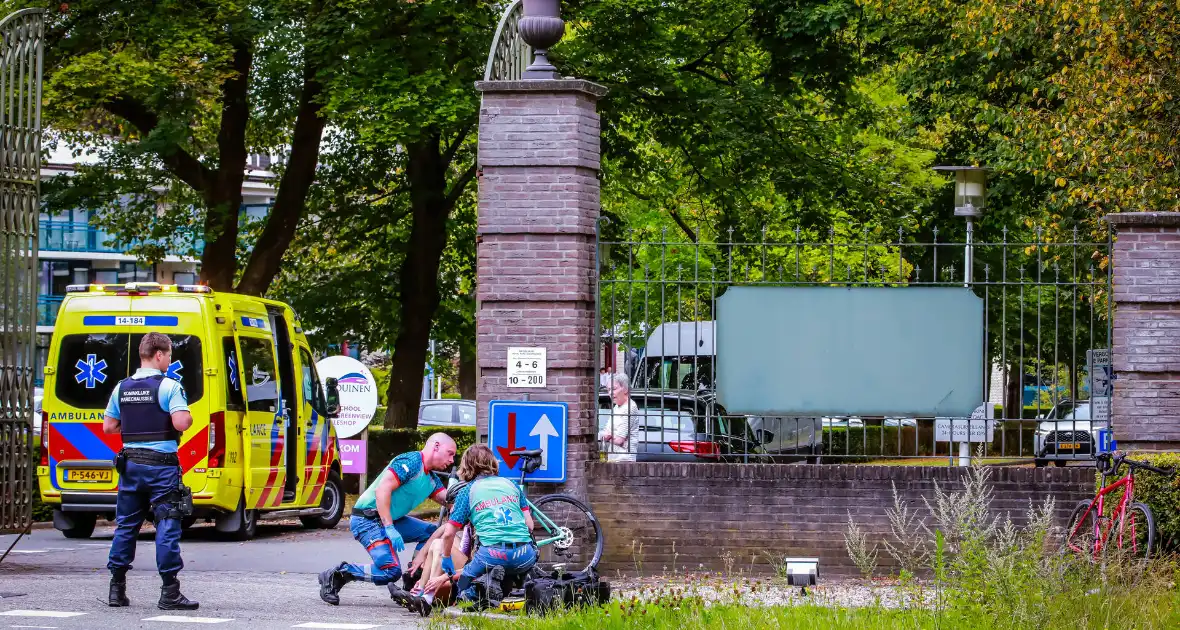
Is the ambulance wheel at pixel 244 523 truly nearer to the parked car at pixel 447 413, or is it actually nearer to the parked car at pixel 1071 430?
the parked car at pixel 1071 430

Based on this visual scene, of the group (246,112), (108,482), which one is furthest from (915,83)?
(108,482)

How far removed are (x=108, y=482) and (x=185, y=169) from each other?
320 inches

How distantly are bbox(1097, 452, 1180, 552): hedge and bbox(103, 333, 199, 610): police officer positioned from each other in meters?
6.48

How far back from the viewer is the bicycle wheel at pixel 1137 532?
36.4 feet

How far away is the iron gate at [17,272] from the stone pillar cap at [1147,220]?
7970 millimetres

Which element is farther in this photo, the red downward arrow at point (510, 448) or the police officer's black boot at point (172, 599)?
the red downward arrow at point (510, 448)

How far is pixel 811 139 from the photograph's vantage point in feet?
80.2

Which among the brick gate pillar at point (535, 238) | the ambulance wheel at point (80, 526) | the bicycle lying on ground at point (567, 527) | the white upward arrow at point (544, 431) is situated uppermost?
the brick gate pillar at point (535, 238)

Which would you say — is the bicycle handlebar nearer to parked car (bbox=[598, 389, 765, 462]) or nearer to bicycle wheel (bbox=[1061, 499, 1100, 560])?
→ bicycle wheel (bbox=[1061, 499, 1100, 560])

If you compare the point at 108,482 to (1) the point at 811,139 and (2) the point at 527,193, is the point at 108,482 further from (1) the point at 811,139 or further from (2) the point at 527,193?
(1) the point at 811,139

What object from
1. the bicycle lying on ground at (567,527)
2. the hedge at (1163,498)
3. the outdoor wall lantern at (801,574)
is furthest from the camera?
the bicycle lying on ground at (567,527)

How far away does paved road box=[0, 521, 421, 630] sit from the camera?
10.1 metres

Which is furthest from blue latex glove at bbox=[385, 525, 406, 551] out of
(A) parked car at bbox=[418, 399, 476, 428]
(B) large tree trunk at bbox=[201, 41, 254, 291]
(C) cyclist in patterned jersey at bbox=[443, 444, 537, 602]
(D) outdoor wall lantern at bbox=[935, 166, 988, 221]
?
(A) parked car at bbox=[418, 399, 476, 428]

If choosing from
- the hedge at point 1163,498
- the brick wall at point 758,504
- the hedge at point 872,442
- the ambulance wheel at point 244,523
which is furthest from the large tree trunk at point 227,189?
the hedge at point 1163,498
